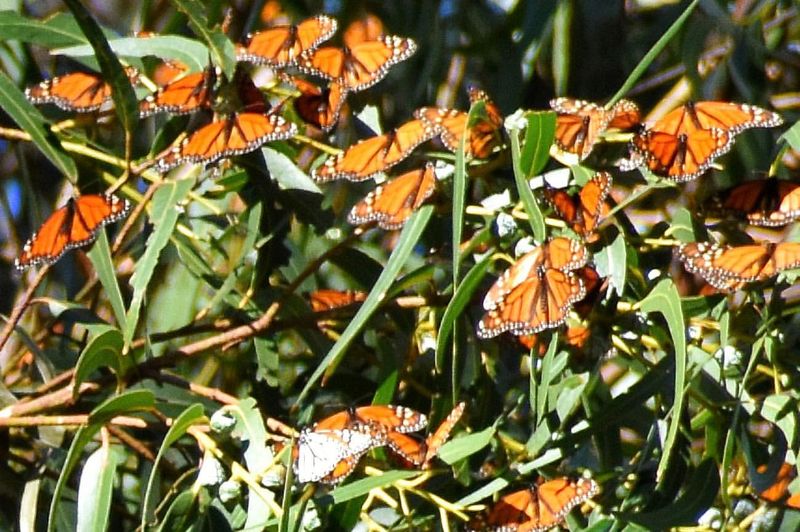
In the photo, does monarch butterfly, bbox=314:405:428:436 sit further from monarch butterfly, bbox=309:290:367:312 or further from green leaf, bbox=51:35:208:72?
green leaf, bbox=51:35:208:72

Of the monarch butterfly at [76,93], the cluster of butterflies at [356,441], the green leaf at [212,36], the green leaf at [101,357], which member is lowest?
the cluster of butterflies at [356,441]

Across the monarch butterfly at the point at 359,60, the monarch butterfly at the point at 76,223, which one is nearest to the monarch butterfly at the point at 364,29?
the monarch butterfly at the point at 359,60

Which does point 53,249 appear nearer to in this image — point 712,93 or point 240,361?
point 240,361

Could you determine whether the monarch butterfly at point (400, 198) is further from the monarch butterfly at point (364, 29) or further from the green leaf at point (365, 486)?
the monarch butterfly at point (364, 29)

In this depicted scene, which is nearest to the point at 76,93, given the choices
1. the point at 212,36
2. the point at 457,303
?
the point at 212,36

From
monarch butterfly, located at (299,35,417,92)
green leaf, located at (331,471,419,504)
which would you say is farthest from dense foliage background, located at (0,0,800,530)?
monarch butterfly, located at (299,35,417,92)

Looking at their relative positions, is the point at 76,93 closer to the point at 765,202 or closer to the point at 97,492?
the point at 97,492
